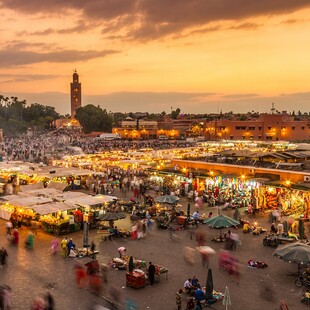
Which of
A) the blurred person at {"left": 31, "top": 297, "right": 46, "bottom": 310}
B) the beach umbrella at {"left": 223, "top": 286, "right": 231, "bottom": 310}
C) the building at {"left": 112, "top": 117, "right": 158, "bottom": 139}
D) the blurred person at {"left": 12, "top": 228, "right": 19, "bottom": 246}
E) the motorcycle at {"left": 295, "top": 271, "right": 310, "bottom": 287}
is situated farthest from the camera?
the building at {"left": 112, "top": 117, "right": 158, "bottom": 139}

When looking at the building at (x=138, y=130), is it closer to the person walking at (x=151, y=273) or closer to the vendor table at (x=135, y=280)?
the person walking at (x=151, y=273)

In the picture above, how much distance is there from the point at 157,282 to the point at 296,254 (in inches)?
169

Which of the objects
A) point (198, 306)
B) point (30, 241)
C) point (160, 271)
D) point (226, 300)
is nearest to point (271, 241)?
point (160, 271)

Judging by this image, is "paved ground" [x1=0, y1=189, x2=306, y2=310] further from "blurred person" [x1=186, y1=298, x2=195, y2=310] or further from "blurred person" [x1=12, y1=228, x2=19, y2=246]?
"blurred person" [x1=186, y1=298, x2=195, y2=310]

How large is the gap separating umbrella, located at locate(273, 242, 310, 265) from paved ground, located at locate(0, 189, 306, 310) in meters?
0.76

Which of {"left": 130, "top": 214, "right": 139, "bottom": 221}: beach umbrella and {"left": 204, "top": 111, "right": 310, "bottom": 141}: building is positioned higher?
{"left": 204, "top": 111, "right": 310, "bottom": 141}: building

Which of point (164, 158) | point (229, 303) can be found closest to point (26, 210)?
point (229, 303)

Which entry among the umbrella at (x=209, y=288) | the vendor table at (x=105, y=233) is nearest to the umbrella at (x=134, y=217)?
the vendor table at (x=105, y=233)

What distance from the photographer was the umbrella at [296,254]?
40.0 feet

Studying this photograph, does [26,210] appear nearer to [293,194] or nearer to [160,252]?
[160,252]

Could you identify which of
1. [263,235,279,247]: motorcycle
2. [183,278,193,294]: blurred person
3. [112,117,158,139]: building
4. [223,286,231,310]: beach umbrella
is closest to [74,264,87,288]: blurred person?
[183,278,193,294]: blurred person

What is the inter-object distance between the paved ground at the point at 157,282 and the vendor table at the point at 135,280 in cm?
15

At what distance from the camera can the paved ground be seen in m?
11.2

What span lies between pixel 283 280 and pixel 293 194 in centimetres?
991
